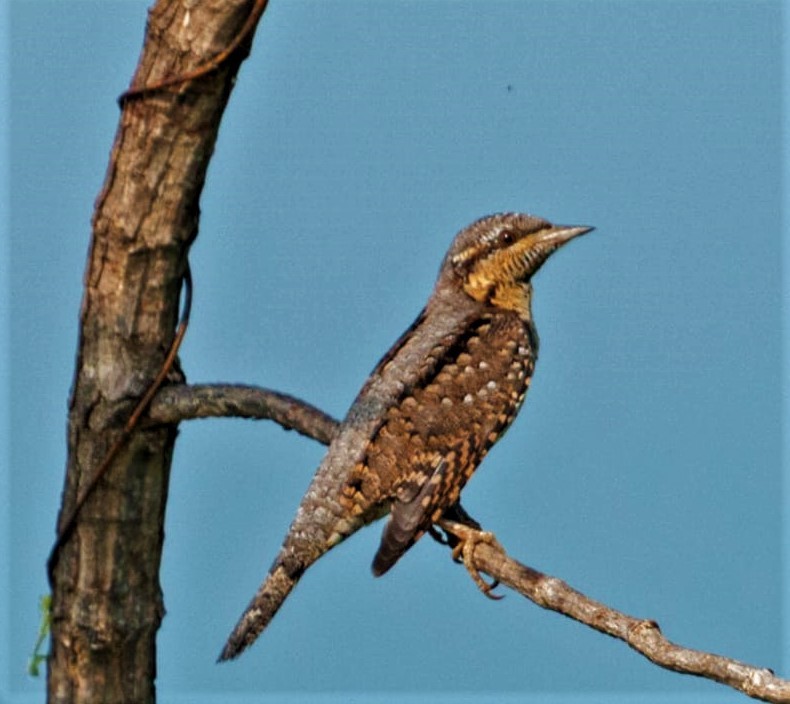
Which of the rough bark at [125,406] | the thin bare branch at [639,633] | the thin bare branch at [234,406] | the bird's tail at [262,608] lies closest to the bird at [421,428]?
the bird's tail at [262,608]

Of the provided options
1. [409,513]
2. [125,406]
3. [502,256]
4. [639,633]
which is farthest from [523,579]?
[502,256]

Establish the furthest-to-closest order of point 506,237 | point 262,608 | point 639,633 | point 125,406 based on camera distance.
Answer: point 506,237 < point 262,608 < point 125,406 < point 639,633

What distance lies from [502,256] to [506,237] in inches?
2.4

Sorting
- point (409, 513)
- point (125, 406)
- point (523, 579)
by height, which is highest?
point (125, 406)

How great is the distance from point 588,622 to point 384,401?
1108mm

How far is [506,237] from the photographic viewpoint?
4.54 m

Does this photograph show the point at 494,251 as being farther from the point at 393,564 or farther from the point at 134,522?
the point at 134,522

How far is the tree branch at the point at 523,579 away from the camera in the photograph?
2.89m

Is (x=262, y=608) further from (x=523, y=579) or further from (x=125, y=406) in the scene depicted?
(x=523, y=579)

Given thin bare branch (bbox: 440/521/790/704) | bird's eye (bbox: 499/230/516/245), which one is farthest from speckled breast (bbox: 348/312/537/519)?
thin bare branch (bbox: 440/521/790/704)

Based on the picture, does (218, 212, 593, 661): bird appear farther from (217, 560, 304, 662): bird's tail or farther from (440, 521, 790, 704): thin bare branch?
(440, 521, 790, 704): thin bare branch

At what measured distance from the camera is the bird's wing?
12.8ft

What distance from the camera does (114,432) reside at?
3.82m

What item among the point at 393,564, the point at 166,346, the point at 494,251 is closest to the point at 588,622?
the point at 393,564
